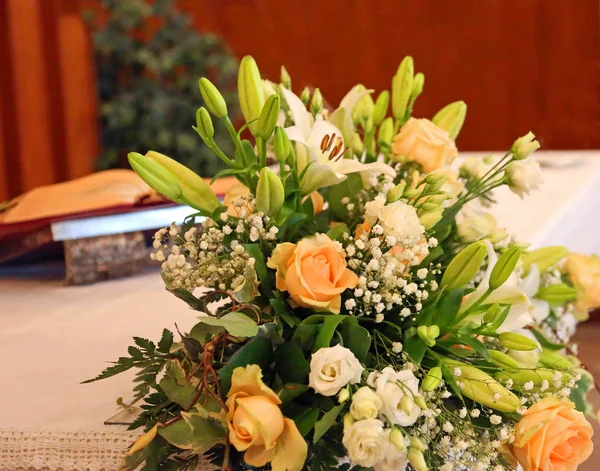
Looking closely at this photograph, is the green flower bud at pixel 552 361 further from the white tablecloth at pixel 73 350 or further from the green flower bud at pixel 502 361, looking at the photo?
the white tablecloth at pixel 73 350

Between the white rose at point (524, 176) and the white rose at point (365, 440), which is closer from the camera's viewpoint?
the white rose at point (365, 440)

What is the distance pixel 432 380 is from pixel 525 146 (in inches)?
10.8

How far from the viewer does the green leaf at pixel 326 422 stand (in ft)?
1.63

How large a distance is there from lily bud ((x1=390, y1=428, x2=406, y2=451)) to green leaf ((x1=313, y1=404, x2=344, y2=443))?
4 centimetres

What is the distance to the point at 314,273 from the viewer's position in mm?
561

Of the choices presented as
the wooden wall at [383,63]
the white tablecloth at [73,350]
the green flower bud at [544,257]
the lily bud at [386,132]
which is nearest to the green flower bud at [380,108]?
the lily bud at [386,132]

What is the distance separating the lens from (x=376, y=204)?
2.03 ft

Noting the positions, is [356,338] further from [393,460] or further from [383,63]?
[383,63]

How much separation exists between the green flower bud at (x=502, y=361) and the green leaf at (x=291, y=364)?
159 millimetres

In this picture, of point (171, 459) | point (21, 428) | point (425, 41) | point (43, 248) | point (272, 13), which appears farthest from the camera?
point (272, 13)

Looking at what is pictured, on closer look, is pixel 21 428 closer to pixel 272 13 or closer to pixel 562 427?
pixel 562 427

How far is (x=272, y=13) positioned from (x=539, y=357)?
336 cm

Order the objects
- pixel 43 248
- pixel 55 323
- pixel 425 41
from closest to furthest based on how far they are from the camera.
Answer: pixel 55 323 → pixel 43 248 → pixel 425 41

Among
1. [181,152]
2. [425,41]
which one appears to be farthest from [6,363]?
[425,41]
